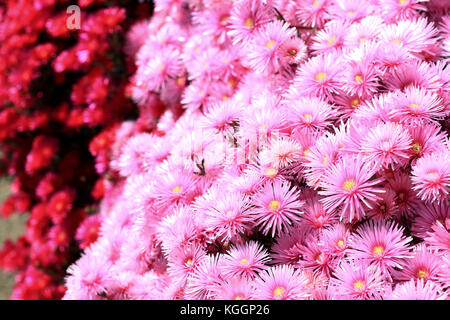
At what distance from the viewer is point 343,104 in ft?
3.24

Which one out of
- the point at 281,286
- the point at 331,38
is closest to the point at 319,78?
the point at 331,38

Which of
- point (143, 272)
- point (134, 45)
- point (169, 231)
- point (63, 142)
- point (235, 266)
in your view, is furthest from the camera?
point (63, 142)

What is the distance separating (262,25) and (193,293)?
0.68 metres

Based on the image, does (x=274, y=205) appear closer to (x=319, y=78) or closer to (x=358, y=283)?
(x=358, y=283)

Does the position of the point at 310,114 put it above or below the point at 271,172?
above

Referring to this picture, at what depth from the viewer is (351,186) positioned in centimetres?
80

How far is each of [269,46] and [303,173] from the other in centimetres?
35

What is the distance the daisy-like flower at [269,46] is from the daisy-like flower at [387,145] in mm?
364

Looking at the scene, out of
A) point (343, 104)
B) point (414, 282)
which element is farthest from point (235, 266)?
point (343, 104)

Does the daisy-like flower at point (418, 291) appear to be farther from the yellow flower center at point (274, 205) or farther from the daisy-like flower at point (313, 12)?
the daisy-like flower at point (313, 12)

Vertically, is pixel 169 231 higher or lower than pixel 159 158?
lower

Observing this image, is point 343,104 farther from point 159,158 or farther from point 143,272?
point 143,272

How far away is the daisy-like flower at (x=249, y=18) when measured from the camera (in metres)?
1.15

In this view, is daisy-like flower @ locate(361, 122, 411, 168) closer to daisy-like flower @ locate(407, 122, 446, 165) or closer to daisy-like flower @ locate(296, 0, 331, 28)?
daisy-like flower @ locate(407, 122, 446, 165)
